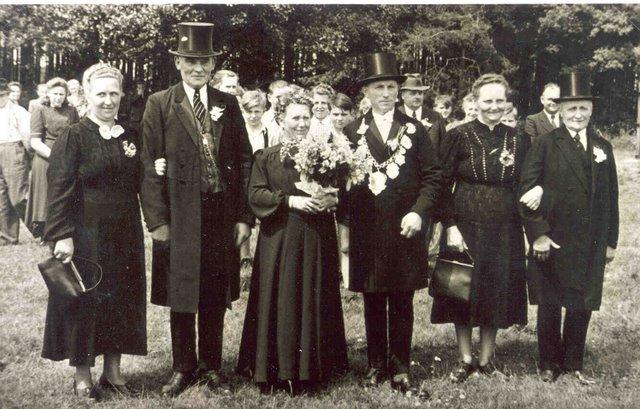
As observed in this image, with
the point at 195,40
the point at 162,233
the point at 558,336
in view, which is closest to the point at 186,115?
the point at 195,40

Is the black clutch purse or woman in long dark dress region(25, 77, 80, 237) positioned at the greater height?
woman in long dark dress region(25, 77, 80, 237)

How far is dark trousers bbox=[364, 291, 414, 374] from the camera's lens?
4551 mm

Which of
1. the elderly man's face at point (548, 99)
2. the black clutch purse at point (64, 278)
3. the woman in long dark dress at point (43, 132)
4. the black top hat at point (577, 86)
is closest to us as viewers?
the black clutch purse at point (64, 278)

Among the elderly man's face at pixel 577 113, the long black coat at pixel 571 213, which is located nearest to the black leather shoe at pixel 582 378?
the long black coat at pixel 571 213

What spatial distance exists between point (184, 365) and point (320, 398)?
0.88 meters

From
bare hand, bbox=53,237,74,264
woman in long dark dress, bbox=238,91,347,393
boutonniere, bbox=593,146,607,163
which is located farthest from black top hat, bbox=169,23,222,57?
boutonniere, bbox=593,146,607,163

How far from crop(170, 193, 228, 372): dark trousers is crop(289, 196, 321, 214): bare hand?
476mm

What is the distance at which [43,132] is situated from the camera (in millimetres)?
7652

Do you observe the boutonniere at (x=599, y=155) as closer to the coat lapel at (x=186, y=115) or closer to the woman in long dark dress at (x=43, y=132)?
the coat lapel at (x=186, y=115)

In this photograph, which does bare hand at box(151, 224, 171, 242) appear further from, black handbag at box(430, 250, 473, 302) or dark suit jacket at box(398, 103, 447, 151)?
dark suit jacket at box(398, 103, 447, 151)

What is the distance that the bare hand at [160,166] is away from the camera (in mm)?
4169

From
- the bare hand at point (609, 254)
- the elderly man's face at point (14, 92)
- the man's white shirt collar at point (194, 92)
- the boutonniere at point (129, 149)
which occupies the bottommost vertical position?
the bare hand at point (609, 254)

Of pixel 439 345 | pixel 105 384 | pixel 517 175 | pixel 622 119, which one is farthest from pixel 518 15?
pixel 105 384

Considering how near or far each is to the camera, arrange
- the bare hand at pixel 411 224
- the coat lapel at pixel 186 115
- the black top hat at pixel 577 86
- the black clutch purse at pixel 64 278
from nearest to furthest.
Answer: the black clutch purse at pixel 64 278, the coat lapel at pixel 186 115, the bare hand at pixel 411 224, the black top hat at pixel 577 86
